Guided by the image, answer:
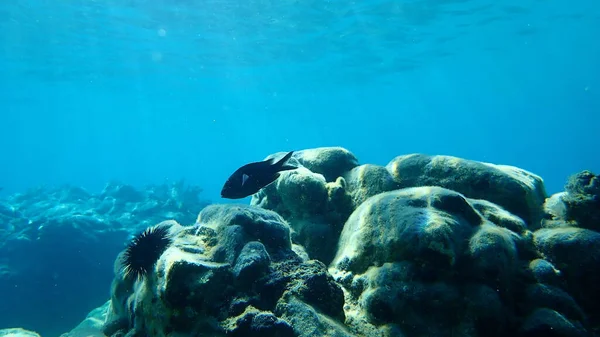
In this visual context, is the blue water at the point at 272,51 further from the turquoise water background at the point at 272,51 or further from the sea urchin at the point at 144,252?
A: the sea urchin at the point at 144,252

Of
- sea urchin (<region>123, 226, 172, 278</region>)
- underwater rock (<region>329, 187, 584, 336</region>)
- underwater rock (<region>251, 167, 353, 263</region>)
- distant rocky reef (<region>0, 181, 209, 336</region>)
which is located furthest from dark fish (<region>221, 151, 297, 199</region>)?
distant rocky reef (<region>0, 181, 209, 336</region>)

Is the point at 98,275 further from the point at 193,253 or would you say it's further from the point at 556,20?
the point at 556,20

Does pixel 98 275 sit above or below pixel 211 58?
below

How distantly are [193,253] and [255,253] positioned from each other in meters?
0.68

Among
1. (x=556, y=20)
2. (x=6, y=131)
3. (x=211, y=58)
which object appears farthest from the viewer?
(x=6, y=131)

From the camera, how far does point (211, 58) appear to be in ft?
103

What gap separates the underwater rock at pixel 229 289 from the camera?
278 cm

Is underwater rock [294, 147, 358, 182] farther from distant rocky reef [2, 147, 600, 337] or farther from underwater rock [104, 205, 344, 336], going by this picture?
underwater rock [104, 205, 344, 336]

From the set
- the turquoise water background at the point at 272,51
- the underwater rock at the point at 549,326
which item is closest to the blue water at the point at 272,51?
the turquoise water background at the point at 272,51

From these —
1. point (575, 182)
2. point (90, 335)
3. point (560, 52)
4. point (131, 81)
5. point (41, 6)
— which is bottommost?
point (90, 335)

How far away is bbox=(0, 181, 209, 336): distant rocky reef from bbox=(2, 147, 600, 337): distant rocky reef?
1120 cm

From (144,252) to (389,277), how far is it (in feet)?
7.88

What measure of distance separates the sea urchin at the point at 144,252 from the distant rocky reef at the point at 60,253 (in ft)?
38.7

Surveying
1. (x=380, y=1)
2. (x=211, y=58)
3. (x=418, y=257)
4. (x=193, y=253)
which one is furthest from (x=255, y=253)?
(x=211, y=58)
